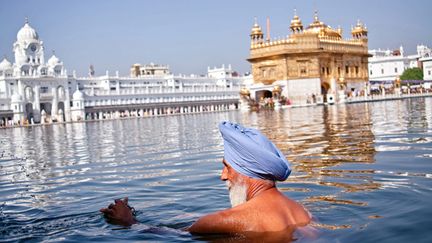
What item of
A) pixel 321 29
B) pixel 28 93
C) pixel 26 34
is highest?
pixel 26 34

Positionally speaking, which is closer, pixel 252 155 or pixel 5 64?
pixel 252 155

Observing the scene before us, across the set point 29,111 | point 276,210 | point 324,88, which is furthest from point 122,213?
point 29,111

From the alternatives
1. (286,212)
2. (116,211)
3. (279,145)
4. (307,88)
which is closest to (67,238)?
(116,211)

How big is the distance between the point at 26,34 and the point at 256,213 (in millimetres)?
83529

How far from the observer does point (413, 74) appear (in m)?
88.8

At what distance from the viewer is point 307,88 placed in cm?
5569

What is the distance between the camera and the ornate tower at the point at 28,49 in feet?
251

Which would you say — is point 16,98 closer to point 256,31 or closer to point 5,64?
point 5,64

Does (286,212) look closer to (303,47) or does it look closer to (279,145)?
(279,145)

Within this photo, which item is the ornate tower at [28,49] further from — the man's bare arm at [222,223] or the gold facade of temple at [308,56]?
the man's bare arm at [222,223]

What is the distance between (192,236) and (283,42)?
53046 millimetres

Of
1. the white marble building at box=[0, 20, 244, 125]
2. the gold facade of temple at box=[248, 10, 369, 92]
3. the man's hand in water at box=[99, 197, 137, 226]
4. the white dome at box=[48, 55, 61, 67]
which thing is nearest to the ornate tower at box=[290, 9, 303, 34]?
the gold facade of temple at box=[248, 10, 369, 92]

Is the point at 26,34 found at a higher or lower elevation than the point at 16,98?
higher

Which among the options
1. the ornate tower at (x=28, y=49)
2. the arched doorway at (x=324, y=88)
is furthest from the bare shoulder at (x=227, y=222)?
the ornate tower at (x=28, y=49)
